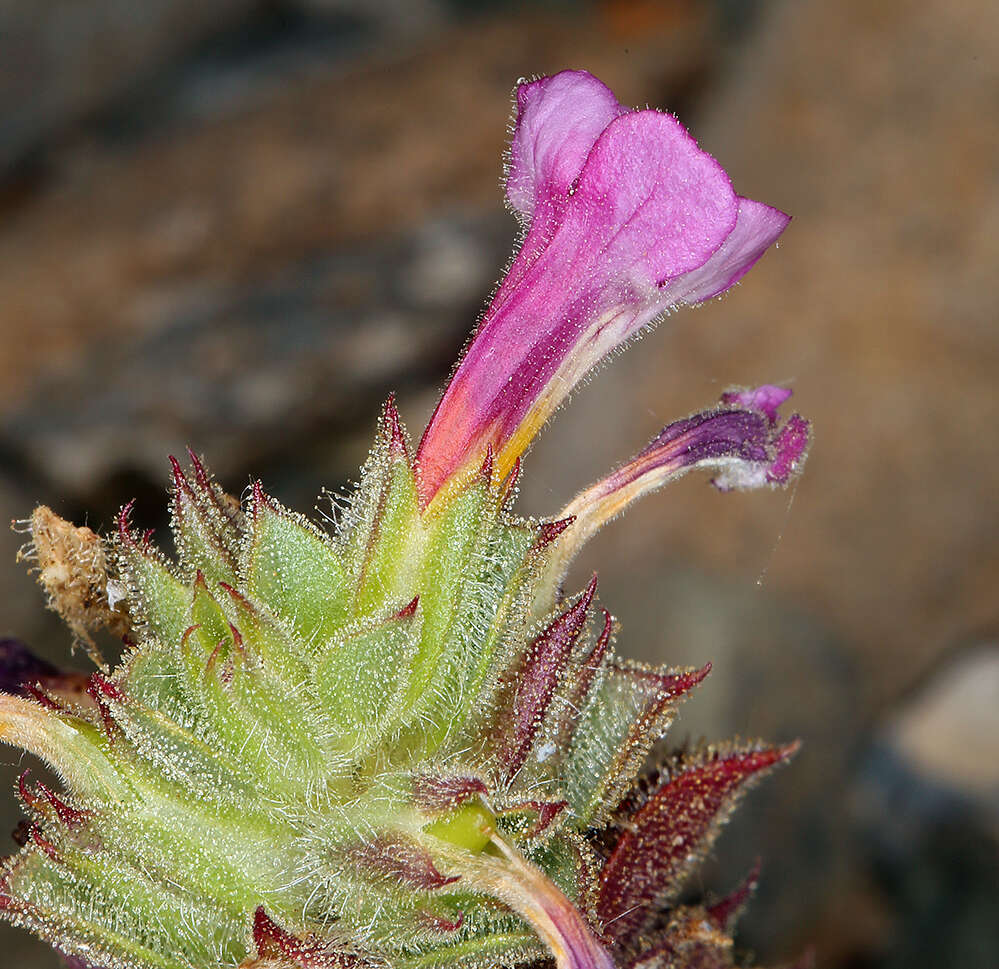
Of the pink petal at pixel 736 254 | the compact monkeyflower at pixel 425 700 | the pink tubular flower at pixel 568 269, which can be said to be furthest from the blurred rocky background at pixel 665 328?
the pink petal at pixel 736 254

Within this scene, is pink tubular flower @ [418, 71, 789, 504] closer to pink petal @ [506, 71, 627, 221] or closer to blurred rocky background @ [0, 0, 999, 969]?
pink petal @ [506, 71, 627, 221]

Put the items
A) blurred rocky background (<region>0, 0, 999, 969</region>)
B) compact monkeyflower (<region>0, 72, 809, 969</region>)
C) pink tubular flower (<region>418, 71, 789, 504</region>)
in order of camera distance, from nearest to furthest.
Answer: compact monkeyflower (<region>0, 72, 809, 969</region>) < pink tubular flower (<region>418, 71, 789, 504</region>) < blurred rocky background (<region>0, 0, 999, 969</region>)

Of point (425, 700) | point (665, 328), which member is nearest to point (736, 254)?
point (425, 700)

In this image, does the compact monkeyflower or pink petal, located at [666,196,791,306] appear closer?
the compact monkeyflower

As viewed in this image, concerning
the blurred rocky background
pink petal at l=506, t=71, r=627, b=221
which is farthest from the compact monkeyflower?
the blurred rocky background

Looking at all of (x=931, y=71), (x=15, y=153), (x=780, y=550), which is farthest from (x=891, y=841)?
(x=15, y=153)

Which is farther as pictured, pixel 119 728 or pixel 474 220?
pixel 474 220

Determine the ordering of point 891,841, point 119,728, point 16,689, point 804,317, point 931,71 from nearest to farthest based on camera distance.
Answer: point 119,728 → point 16,689 → point 891,841 → point 804,317 → point 931,71

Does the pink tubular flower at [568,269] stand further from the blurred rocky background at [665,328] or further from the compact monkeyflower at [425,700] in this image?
the blurred rocky background at [665,328]

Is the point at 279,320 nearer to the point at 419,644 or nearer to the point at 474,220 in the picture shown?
the point at 474,220
